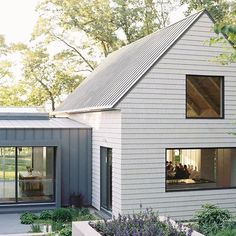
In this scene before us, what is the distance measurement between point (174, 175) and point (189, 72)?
317 centimetres

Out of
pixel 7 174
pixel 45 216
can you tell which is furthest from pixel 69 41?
pixel 45 216

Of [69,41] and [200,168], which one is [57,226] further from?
[69,41]

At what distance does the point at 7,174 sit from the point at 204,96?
7.14 m

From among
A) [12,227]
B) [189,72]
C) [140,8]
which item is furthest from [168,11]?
[12,227]

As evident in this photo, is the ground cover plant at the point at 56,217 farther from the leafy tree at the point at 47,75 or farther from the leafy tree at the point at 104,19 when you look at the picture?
the leafy tree at the point at 47,75

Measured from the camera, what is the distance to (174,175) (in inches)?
532

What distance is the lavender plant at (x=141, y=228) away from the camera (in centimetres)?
725

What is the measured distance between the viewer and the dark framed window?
13.7 meters

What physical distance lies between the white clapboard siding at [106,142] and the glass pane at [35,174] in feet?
5.06

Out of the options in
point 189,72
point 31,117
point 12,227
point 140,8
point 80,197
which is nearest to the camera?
point 12,227

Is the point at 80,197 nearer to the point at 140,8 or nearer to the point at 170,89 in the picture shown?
the point at 170,89

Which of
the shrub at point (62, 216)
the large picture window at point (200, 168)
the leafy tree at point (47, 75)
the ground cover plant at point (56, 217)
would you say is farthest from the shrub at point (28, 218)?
the leafy tree at point (47, 75)

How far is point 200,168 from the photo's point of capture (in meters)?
13.9

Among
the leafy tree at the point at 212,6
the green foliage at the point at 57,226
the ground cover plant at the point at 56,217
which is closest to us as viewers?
the green foliage at the point at 57,226
